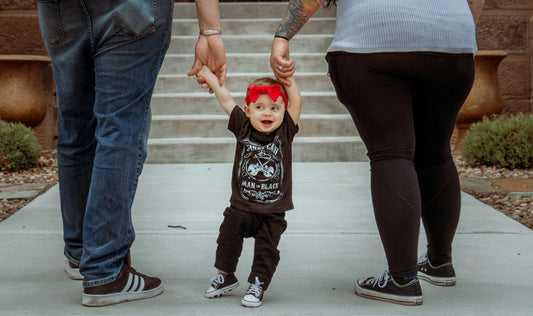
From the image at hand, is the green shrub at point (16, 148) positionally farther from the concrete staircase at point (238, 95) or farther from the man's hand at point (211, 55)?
the man's hand at point (211, 55)

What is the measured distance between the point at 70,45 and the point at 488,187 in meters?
3.61

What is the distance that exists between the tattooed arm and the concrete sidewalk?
30.8 inches

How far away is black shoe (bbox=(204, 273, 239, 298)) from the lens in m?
2.35

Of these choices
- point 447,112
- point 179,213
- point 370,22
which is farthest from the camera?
point 179,213

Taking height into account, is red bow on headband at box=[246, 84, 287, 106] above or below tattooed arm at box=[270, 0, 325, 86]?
below

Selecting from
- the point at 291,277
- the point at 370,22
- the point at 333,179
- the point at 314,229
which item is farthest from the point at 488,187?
the point at 370,22

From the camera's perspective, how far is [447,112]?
231cm

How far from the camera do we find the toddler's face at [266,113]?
2326mm

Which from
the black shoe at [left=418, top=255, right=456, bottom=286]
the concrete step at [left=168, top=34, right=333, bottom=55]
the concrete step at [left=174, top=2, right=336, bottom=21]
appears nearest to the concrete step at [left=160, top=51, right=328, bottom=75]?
the concrete step at [left=168, top=34, right=333, bottom=55]

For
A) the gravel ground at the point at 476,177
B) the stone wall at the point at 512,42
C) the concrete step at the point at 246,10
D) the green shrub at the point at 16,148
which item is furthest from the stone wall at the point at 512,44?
the green shrub at the point at 16,148

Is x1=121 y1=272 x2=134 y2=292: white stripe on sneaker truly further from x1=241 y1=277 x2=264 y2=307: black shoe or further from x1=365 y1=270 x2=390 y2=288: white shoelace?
x1=365 y1=270 x2=390 y2=288: white shoelace

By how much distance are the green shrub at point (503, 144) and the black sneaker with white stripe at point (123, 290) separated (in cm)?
418

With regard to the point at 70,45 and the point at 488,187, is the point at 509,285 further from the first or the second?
the point at 488,187

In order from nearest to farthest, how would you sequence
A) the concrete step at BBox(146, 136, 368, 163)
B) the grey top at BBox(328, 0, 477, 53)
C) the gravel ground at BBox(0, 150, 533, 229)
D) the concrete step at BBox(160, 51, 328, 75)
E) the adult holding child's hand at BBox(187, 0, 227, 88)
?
the grey top at BBox(328, 0, 477, 53)
the adult holding child's hand at BBox(187, 0, 227, 88)
the gravel ground at BBox(0, 150, 533, 229)
the concrete step at BBox(146, 136, 368, 163)
the concrete step at BBox(160, 51, 328, 75)
